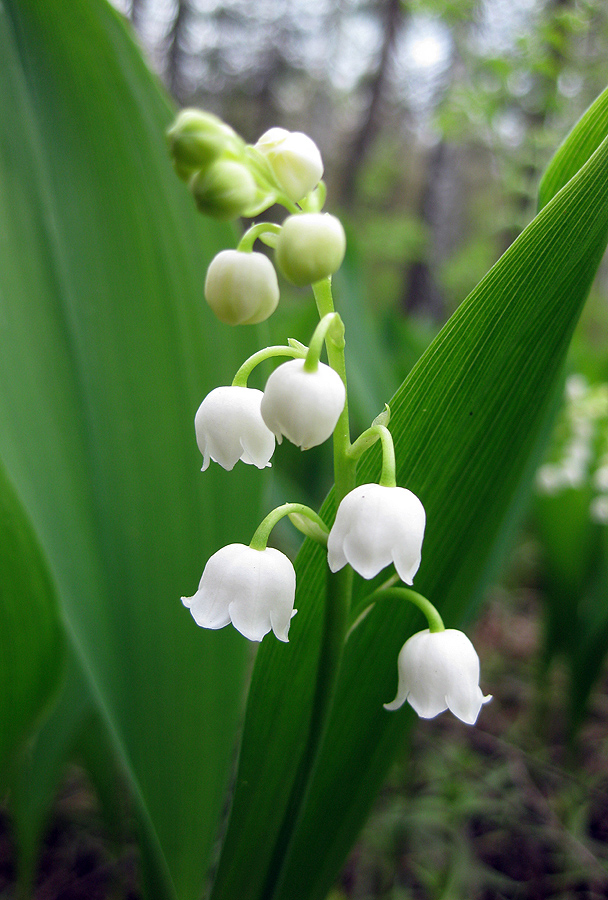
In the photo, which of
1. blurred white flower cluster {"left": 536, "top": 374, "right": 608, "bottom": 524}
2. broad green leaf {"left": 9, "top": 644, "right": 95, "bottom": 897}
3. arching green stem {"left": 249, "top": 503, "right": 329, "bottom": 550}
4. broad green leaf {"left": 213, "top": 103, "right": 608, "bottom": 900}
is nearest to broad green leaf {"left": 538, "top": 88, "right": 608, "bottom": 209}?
broad green leaf {"left": 213, "top": 103, "right": 608, "bottom": 900}

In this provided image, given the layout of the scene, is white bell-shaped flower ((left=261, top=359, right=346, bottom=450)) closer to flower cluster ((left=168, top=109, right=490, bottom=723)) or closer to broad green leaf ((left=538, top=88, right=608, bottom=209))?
flower cluster ((left=168, top=109, right=490, bottom=723))

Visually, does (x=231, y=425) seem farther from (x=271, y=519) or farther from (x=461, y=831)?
(x=461, y=831)

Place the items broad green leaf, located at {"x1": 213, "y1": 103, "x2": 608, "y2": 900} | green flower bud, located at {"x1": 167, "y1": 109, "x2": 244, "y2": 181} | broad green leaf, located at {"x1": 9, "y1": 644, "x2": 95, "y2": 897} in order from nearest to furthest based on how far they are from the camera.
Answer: green flower bud, located at {"x1": 167, "y1": 109, "x2": 244, "y2": 181}, broad green leaf, located at {"x1": 213, "y1": 103, "x2": 608, "y2": 900}, broad green leaf, located at {"x1": 9, "y1": 644, "x2": 95, "y2": 897}

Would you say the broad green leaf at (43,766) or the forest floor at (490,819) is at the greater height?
the broad green leaf at (43,766)

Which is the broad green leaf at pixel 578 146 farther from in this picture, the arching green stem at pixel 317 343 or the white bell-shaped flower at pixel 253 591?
the white bell-shaped flower at pixel 253 591

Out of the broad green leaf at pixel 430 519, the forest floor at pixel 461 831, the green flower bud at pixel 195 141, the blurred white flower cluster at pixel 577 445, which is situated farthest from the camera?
the blurred white flower cluster at pixel 577 445

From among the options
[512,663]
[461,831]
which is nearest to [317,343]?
[461,831]

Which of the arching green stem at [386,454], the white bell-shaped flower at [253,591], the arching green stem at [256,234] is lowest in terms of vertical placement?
the white bell-shaped flower at [253,591]

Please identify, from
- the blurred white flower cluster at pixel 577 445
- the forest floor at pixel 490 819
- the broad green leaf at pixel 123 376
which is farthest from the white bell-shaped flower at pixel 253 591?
the blurred white flower cluster at pixel 577 445
